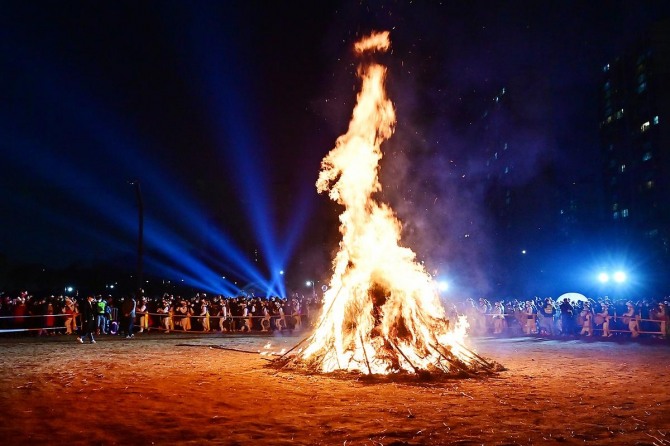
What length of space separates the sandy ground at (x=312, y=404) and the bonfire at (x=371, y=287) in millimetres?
1104

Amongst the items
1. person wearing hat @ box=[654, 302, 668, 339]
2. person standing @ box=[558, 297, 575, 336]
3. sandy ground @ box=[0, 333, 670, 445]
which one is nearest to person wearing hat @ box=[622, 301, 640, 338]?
person wearing hat @ box=[654, 302, 668, 339]

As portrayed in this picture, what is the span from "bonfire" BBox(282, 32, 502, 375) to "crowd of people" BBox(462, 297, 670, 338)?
449 inches

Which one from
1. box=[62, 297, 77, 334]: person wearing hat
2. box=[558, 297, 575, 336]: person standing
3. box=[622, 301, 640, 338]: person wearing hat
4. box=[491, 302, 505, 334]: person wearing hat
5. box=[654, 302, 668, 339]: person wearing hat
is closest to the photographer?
box=[654, 302, 668, 339]: person wearing hat

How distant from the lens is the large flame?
12.1 m

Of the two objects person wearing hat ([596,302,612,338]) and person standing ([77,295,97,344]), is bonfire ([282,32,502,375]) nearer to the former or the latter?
person standing ([77,295,97,344])

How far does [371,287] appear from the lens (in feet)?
42.5

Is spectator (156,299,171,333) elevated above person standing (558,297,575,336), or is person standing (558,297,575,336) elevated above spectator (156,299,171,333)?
spectator (156,299,171,333)

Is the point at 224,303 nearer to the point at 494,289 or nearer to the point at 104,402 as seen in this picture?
the point at 104,402

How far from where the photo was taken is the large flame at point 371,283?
12.1 metres

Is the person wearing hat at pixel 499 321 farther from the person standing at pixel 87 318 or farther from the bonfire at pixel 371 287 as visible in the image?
the person standing at pixel 87 318

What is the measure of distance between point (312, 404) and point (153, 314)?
60.2 ft

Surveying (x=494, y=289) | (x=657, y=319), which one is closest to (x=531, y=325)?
(x=657, y=319)

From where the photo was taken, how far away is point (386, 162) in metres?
15.2

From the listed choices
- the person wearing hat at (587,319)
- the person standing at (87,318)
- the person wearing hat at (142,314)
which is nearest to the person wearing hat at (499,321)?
the person wearing hat at (587,319)
